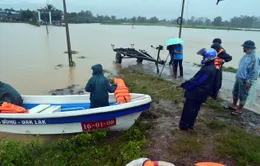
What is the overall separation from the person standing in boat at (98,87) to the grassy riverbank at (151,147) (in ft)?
2.23

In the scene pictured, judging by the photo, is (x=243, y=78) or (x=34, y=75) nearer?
(x=243, y=78)

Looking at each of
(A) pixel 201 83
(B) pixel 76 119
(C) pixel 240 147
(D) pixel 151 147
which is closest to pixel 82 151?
(B) pixel 76 119

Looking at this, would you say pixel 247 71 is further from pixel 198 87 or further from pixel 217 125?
pixel 198 87

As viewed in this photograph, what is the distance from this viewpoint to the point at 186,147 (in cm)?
373

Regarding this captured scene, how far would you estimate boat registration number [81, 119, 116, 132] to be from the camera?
14.8ft

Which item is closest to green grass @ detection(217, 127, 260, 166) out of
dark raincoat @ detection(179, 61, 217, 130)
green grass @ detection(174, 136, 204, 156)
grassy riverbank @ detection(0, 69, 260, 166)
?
grassy riverbank @ detection(0, 69, 260, 166)

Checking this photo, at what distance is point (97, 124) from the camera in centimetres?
454

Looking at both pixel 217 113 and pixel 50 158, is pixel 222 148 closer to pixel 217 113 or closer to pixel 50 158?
Result: pixel 217 113

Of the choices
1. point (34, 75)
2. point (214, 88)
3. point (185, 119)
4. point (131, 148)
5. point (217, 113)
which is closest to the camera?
point (131, 148)

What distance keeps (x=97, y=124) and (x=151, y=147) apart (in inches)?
51.2

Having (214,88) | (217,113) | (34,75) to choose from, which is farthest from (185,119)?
(34,75)

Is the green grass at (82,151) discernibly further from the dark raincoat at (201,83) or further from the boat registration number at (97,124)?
the dark raincoat at (201,83)

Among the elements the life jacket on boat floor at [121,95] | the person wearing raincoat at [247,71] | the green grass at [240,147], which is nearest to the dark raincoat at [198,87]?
the green grass at [240,147]

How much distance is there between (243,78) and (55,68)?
10098 millimetres
